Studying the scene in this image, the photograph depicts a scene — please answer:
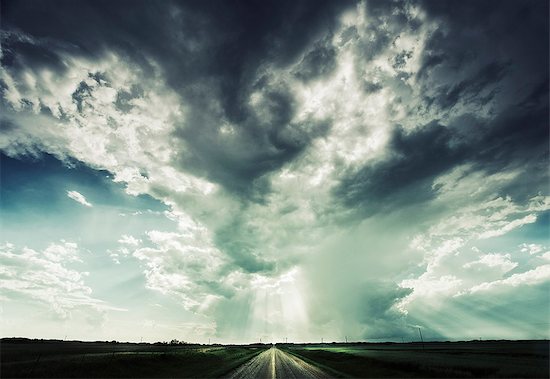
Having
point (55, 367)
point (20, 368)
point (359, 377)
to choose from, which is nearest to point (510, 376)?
point (359, 377)

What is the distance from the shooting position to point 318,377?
3231 cm

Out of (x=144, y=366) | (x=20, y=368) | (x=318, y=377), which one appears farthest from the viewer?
(x=144, y=366)

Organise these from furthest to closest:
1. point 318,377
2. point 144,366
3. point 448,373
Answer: point 144,366 < point 448,373 < point 318,377

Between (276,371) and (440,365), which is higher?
(440,365)

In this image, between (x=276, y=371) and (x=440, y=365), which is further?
(x=440, y=365)

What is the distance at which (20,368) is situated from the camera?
29766 mm

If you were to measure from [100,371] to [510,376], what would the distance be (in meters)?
41.9

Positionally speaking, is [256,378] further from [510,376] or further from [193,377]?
[510,376]

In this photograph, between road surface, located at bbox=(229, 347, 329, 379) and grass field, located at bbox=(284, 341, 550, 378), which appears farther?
grass field, located at bbox=(284, 341, 550, 378)

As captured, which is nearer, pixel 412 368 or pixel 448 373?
pixel 448 373

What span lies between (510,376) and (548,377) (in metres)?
3.14

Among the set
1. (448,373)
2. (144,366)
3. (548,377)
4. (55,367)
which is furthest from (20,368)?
(548,377)

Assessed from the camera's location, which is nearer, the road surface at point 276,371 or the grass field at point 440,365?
the road surface at point 276,371

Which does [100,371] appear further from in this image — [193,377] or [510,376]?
[510,376]
